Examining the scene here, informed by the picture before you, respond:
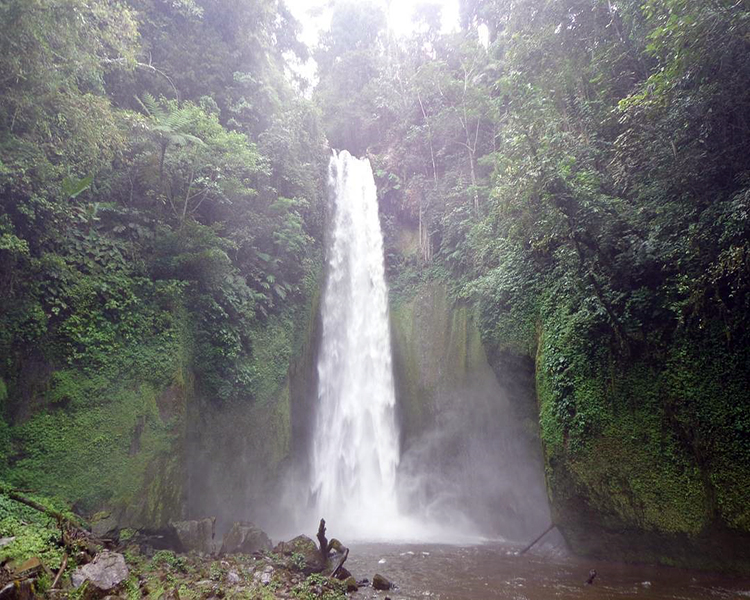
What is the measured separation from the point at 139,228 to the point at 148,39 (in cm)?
814

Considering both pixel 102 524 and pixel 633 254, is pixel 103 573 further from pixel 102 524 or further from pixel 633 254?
pixel 633 254

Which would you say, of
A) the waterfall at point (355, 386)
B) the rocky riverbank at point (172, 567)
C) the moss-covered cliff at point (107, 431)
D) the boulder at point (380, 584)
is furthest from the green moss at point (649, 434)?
the moss-covered cliff at point (107, 431)

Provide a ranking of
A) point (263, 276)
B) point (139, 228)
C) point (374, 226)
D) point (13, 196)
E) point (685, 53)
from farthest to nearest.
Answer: point (374, 226), point (263, 276), point (139, 228), point (13, 196), point (685, 53)

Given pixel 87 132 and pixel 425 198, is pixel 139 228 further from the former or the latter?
pixel 425 198

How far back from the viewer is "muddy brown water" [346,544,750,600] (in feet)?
21.1

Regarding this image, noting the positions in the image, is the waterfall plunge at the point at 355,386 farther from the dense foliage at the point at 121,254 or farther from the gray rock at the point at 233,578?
the gray rock at the point at 233,578

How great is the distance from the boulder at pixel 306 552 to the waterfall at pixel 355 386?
344cm

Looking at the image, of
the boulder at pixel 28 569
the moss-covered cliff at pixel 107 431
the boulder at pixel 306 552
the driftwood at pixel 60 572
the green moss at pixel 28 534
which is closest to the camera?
the boulder at pixel 28 569

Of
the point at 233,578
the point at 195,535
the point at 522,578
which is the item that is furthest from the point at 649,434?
the point at 195,535

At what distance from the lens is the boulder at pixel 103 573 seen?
463 centimetres

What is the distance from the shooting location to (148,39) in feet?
47.0

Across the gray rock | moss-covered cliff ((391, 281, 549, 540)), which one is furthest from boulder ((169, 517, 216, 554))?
moss-covered cliff ((391, 281, 549, 540))

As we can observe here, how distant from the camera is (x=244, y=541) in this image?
8.74 meters

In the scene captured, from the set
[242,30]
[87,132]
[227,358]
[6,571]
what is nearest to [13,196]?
[87,132]
